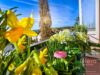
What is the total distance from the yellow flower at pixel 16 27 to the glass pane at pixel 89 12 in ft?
15.4

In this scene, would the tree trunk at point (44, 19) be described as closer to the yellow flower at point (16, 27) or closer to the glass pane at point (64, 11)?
the glass pane at point (64, 11)

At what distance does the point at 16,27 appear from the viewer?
1.36 feet

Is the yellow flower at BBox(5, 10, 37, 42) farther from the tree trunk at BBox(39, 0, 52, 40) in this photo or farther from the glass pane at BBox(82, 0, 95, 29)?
the glass pane at BBox(82, 0, 95, 29)

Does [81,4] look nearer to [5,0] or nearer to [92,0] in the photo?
[92,0]

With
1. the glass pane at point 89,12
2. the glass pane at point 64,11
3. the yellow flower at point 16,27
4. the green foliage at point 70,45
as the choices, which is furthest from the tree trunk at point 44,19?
the yellow flower at point 16,27

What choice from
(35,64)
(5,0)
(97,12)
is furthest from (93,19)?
(35,64)

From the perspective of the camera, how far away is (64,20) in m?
4.79

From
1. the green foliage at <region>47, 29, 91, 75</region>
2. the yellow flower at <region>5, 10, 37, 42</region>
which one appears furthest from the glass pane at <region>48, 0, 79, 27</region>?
the yellow flower at <region>5, 10, 37, 42</region>

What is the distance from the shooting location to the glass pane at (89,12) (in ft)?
16.6

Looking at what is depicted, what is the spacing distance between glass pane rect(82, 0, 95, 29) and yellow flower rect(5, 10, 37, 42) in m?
4.71

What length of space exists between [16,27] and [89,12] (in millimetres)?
4841

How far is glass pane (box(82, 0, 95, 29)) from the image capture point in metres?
5.05

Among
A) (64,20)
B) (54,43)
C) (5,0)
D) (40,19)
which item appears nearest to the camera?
(54,43)

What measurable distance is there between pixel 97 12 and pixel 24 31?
4598 millimetres
